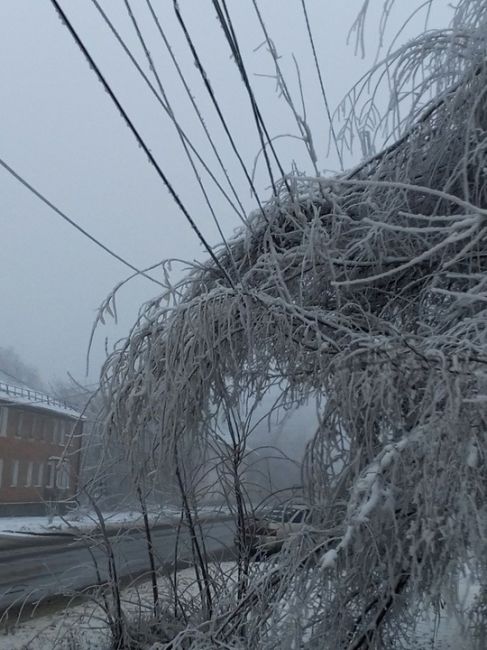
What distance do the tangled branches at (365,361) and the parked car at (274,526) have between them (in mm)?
212

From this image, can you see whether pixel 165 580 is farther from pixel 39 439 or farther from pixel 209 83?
pixel 39 439

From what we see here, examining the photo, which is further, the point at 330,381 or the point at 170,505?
the point at 170,505

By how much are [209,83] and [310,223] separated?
1.47 metres

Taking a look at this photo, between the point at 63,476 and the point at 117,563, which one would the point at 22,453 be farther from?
the point at 63,476

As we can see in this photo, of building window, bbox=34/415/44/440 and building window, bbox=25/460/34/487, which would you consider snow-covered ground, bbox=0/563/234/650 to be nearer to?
building window, bbox=34/415/44/440

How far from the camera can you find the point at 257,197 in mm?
7070

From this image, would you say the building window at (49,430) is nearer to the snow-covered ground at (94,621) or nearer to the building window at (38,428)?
the building window at (38,428)

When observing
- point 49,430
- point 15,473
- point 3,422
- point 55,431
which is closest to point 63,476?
point 55,431

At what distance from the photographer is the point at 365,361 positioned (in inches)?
200

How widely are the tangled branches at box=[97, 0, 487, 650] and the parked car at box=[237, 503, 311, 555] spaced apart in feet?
0.70

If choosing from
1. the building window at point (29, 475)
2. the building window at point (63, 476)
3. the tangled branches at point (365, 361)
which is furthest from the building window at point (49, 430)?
the tangled branches at point (365, 361)

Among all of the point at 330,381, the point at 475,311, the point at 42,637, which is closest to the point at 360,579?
the point at 330,381

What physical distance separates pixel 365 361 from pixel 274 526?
2591 millimetres

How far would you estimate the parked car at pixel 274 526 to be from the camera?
5914 millimetres
